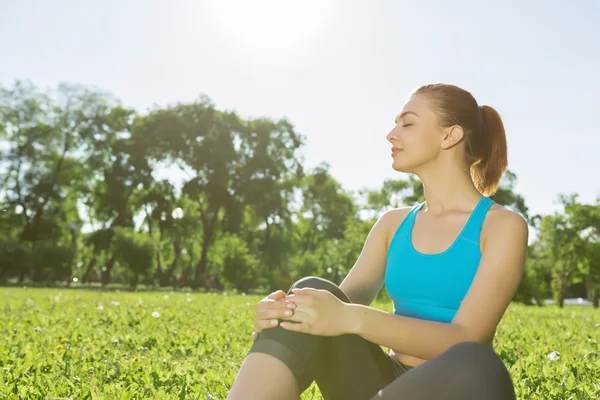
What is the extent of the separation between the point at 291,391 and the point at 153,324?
6.35 meters

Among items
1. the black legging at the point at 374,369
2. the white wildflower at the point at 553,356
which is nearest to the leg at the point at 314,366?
the black legging at the point at 374,369

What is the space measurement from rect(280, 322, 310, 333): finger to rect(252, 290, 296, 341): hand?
0.12 feet

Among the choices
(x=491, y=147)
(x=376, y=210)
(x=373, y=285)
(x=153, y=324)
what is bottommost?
(x=153, y=324)

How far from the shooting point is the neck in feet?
10.1

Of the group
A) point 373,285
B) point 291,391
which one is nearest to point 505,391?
point 291,391

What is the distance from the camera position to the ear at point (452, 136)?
3.02 metres

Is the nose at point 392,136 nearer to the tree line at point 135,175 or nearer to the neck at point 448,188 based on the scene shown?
the neck at point 448,188

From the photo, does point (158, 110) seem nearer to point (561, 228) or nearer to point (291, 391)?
point (561, 228)

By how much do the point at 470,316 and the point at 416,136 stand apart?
101 cm

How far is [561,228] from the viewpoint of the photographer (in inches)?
1444

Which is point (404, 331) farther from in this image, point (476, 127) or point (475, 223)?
point (476, 127)

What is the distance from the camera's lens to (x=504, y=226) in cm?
261

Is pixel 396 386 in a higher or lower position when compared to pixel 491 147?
lower

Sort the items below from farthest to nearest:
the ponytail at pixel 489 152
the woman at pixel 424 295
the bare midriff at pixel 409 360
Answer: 1. the ponytail at pixel 489 152
2. the bare midriff at pixel 409 360
3. the woman at pixel 424 295
